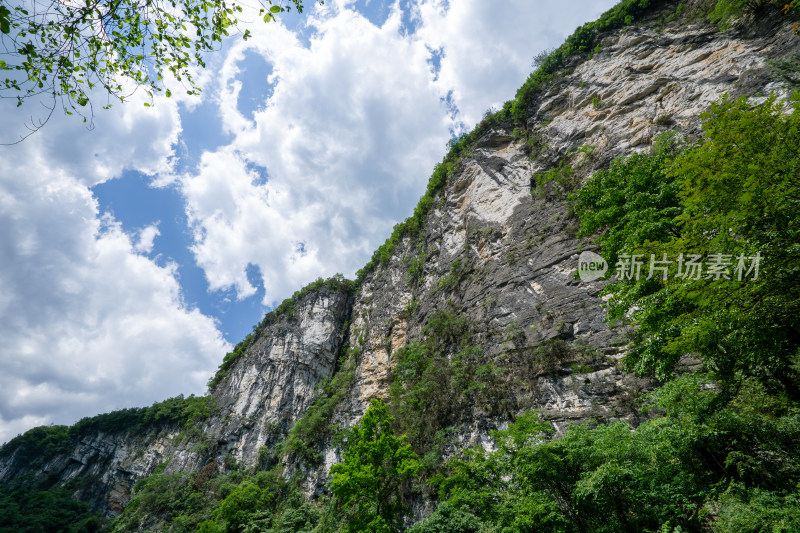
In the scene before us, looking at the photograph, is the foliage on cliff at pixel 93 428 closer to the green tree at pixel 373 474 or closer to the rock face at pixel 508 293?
the rock face at pixel 508 293

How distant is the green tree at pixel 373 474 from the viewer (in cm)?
1021

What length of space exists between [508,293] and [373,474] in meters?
9.29

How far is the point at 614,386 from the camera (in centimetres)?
960

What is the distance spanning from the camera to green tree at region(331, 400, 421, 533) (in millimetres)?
10211

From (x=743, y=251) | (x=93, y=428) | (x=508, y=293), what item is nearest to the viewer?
(x=743, y=251)

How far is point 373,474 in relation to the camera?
1045 centimetres

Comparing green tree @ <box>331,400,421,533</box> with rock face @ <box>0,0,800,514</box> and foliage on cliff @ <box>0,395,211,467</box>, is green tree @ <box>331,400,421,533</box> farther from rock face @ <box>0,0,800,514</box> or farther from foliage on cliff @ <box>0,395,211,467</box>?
foliage on cliff @ <box>0,395,211,467</box>

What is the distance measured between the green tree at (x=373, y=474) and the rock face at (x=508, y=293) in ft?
8.45

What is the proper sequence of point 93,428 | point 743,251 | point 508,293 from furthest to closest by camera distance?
point 93,428, point 508,293, point 743,251

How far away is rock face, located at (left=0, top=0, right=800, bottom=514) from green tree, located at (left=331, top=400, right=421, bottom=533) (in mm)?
2576

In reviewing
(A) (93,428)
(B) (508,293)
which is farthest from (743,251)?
(A) (93,428)

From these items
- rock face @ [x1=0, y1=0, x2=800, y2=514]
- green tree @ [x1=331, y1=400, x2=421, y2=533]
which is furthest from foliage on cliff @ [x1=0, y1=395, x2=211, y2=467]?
green tree @ [x1=331, y1=400, x2=421, y2=533]

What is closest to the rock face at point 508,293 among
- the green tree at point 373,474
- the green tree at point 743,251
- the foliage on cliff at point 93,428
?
the foliage on cliff at point 93,428

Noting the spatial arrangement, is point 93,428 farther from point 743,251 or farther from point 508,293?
point 743,251
